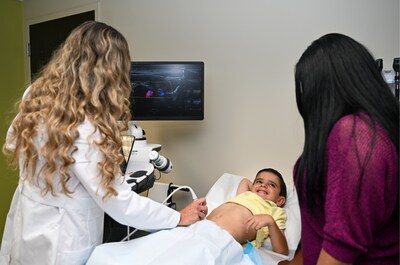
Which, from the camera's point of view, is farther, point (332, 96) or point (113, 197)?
point (113, 197)

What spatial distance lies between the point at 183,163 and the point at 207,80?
2.10ft

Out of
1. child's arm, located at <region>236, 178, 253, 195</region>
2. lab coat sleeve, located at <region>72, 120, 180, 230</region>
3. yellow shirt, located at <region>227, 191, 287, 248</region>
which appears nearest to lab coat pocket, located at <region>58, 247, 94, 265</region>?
lab coat sleeve, located at <region>72, 120, 180, 230</region>

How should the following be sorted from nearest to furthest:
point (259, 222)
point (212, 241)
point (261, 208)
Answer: point (212, 241) < point (259, 222) < point (261, 208)

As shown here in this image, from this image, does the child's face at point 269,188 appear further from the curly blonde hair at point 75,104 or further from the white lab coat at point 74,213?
the curly blonde hair at point 75,104

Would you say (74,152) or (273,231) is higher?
(74,152)

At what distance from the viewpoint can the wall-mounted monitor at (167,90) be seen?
74.5 inches

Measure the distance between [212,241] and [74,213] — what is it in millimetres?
477

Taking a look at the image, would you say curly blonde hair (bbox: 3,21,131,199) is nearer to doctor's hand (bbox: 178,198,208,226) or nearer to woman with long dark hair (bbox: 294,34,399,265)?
doctor's hand (bbox: 178,198,208,226)

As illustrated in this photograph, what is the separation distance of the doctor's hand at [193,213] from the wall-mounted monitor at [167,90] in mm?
744

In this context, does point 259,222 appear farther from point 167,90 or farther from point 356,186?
point 167,90

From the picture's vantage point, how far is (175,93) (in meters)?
1.92

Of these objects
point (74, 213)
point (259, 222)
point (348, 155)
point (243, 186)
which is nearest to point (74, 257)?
point (74, 213)

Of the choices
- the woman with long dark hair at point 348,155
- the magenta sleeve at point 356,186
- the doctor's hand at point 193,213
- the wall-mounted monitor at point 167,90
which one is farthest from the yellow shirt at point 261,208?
the magenta sleeve at point 356,186

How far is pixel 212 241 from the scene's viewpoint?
3.72 feet
